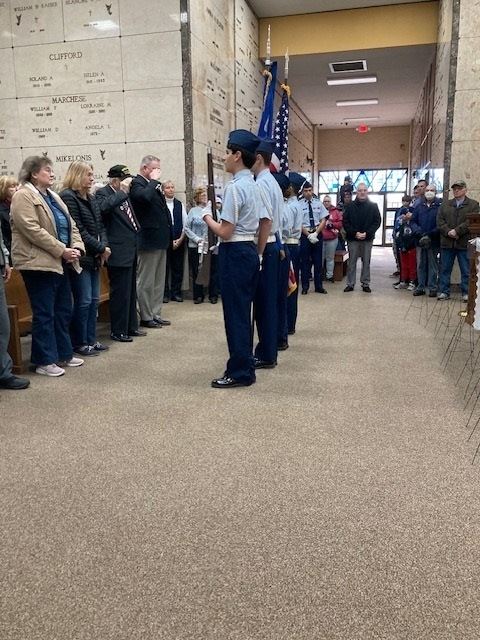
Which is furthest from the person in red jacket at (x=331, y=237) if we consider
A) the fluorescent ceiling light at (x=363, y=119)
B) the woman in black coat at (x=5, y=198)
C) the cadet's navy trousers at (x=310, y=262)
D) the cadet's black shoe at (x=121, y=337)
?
the fluorescent ceiling light at (x=363, y=119)

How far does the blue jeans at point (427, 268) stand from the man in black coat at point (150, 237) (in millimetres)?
3619

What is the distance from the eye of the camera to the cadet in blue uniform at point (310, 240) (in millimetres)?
7520

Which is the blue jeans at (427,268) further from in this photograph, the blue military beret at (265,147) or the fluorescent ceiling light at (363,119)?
the fluorescent ceiling light at (363,119)

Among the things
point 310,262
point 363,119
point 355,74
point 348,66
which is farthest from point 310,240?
point 363,119

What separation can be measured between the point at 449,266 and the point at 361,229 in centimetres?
124

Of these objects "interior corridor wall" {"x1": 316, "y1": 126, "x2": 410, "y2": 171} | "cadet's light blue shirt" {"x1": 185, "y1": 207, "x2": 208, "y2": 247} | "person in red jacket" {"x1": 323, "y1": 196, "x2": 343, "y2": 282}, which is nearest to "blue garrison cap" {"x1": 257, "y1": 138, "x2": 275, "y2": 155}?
"cadet's light blue shirt" {"x1": 185, "y1": 207, "x2": 208, "y2": 247}

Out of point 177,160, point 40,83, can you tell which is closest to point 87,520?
point 177,160

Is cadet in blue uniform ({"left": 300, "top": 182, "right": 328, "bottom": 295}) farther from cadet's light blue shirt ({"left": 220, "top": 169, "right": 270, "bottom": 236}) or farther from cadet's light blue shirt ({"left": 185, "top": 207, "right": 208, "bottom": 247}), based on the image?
cadet's light blue shirt ({"left": 220, "top": 169, "right": 270, "bottom": 236})

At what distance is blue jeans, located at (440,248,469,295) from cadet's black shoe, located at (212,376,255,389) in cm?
422

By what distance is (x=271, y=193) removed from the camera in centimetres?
353

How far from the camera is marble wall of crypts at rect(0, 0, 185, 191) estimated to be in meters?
6.55

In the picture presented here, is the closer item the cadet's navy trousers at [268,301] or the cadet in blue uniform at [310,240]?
the cadet's navy trousers at [268,301]

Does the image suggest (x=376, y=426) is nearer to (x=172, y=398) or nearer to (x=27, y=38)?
(x=172, y=398)

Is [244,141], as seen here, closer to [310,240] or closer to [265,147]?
[265,147]
